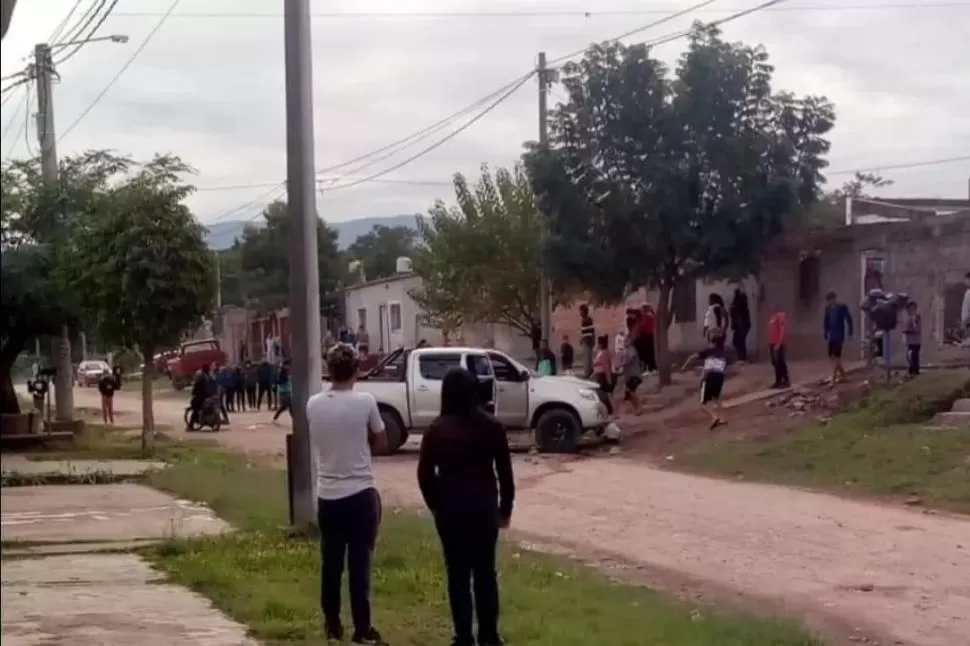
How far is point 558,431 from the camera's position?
1034 inches

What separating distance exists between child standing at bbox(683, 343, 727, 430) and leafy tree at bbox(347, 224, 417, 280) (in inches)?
1807

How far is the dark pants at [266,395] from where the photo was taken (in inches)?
1723

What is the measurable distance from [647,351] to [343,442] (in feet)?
86.5

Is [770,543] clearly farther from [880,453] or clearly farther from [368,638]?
[880,453]

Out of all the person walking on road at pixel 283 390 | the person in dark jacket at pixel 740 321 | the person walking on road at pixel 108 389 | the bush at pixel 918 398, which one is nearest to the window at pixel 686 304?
the person in dark jacket at pixel 740 321

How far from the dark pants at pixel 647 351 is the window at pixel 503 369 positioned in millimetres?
7961

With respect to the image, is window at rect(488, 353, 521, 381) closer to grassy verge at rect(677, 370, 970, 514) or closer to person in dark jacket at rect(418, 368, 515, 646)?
grassy verge at rect(677, 370, 970, 514)

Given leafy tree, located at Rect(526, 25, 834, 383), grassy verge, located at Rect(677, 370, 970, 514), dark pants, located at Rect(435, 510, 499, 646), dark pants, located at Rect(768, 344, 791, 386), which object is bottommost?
grassy verge, located at Rect(677, 370, 970, 514)

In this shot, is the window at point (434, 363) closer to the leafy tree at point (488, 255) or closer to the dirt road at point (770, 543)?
the dirt road at point (770, 543)

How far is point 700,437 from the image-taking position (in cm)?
2602

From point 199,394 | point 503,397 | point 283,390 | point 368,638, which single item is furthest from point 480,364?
point 368,638

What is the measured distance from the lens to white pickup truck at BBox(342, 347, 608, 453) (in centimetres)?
2611

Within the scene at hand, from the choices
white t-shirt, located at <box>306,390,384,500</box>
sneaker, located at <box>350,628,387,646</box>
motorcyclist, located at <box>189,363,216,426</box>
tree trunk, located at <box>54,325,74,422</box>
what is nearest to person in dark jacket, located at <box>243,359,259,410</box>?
motorcyclist, located at <box>189,363,216,426</box>

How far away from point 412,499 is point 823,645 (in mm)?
10756
